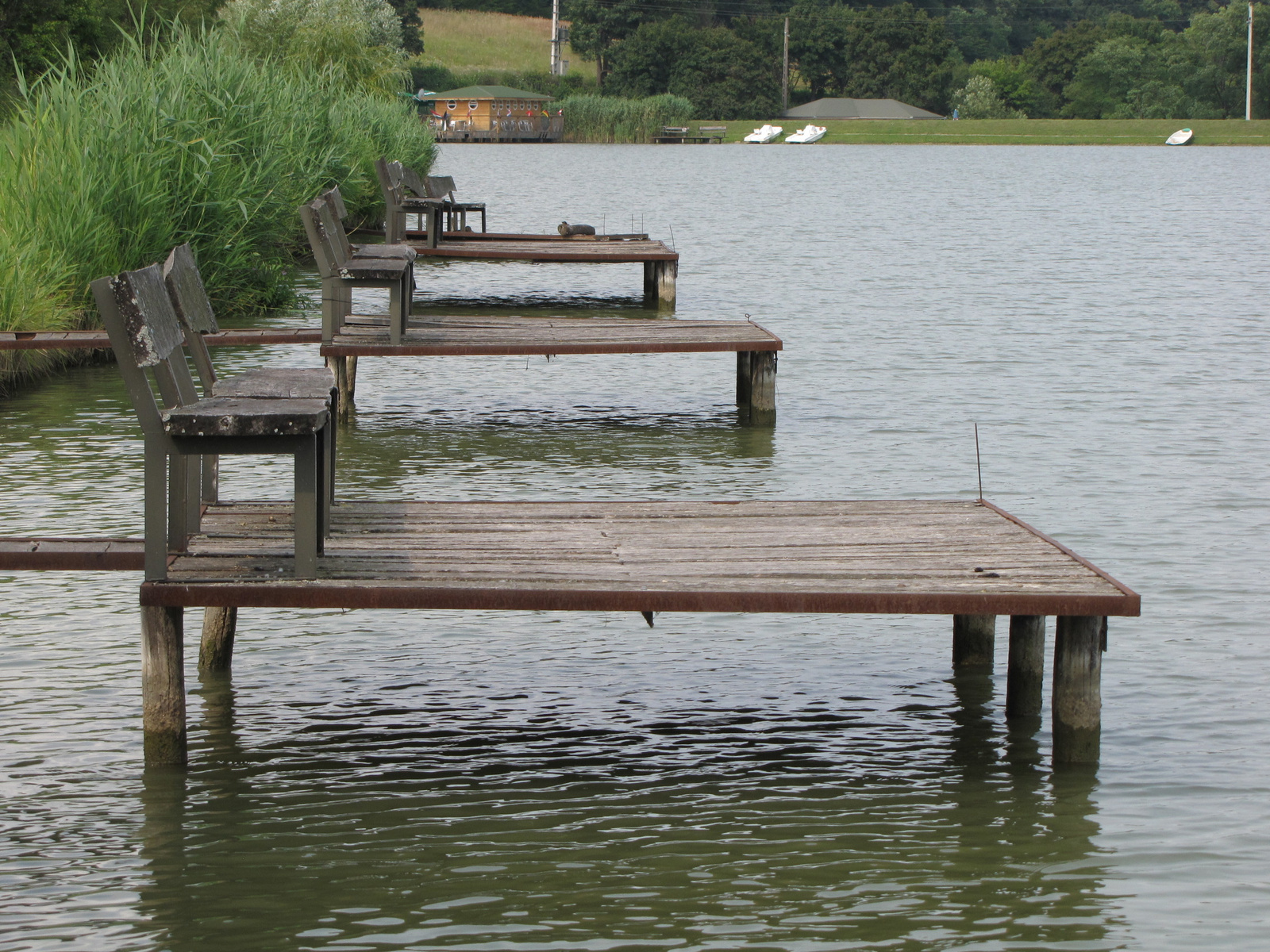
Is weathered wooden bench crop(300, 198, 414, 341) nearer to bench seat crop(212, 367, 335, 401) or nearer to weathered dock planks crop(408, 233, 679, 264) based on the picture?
bench seat crop(212, 367, 335, 401)

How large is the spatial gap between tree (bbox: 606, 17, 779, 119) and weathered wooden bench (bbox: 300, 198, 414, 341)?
348ft

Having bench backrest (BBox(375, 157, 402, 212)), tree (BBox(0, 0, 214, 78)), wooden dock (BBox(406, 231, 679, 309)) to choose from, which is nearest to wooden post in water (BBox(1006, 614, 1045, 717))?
wooden dock (BBox(406, 231, 679, 309))

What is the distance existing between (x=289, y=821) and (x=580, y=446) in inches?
225

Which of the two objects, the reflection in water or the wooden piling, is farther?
the wooden piling

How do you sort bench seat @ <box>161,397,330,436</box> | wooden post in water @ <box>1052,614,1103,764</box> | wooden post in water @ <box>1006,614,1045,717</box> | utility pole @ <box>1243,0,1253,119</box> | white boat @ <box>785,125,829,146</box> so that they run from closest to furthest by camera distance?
bench seat @ <box>161,397,330,436</box> → wooden post in water @ <box>1052,614,1103,764</box> → wooden post in water @ <box>1006,614,1045,717</box> → utility pole @ <box>1243,0,1253,119</box> → white boat @ <box>785,125,829,146</box>

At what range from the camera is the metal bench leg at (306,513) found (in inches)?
187

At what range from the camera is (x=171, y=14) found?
31.3 m

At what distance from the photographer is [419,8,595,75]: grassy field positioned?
124m

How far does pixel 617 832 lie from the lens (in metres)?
4.62

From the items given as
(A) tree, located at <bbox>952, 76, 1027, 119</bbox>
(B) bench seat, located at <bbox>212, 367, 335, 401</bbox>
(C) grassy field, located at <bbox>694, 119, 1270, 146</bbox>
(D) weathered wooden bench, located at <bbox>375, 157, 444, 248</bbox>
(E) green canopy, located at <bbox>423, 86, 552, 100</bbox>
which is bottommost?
(B) bench seat, located at <bbox>212, 367, 335, 401</bbox>

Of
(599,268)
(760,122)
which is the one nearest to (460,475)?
(599,268)

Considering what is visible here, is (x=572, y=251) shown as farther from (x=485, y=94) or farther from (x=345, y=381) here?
(x=485, y=94)

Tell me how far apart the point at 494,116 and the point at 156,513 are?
312 ft

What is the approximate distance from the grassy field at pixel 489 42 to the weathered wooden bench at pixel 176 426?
4699 inches
